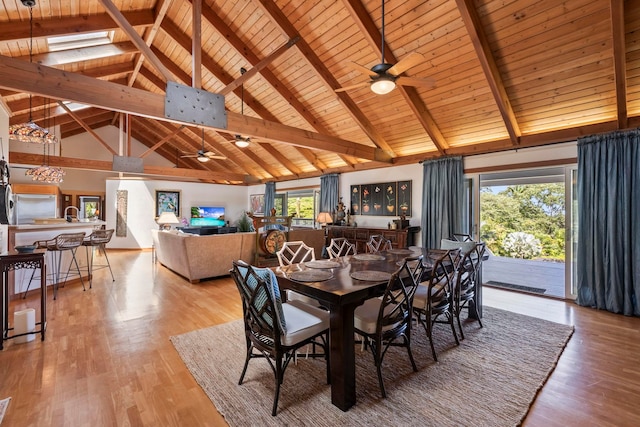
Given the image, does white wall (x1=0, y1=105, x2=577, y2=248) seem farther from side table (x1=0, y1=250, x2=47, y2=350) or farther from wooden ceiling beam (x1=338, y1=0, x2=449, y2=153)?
side table (x1=0, y1=250, x2=47, y2=350)

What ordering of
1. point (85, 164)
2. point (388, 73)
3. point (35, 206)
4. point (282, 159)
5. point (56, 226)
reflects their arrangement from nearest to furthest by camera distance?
point (388, 73) → point (56, 226) → point (85, 164) → point (35, 206) → point (282, 159)

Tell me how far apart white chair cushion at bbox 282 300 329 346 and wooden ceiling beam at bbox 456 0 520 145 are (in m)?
3.50

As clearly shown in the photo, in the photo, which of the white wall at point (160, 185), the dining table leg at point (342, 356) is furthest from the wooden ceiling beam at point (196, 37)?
the white wall at point (160, 185)

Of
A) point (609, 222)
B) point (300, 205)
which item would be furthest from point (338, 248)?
point (300, 205)

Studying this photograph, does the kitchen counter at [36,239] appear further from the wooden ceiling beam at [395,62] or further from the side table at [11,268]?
the wooden ceiling beam at [395,62]

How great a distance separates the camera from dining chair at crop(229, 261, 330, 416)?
6.10 feet

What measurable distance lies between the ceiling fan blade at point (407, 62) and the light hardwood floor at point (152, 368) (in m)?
2.88

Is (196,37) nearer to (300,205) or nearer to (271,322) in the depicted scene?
(271,322)

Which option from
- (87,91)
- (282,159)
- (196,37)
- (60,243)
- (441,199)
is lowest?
(60,243)

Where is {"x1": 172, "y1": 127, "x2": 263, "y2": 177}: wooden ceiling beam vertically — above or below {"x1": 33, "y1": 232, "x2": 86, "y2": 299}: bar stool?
above

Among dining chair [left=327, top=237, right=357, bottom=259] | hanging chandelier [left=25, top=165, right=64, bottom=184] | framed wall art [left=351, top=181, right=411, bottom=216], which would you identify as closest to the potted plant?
framed wall art [left=351, top=181, right=411, bottom=216]

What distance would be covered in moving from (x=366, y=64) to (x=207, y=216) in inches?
342

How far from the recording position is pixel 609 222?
3.79m

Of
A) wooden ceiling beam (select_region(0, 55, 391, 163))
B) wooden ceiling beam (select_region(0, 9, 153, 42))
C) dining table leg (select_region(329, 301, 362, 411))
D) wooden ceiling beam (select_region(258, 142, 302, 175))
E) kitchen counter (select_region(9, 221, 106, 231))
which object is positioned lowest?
dining table leg (select_region(329, 301, 362, 411))
